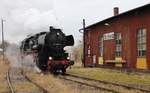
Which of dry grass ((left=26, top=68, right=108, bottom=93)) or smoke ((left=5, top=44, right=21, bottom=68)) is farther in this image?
smoke ((left=5, top=44, right=21, bottom=68))

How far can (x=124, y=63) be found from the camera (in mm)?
32312

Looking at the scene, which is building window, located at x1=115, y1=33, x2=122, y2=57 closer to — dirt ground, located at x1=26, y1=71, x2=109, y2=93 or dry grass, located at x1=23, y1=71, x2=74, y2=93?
dry grass, located at x1=23, y1=71, x2=74, y2=93

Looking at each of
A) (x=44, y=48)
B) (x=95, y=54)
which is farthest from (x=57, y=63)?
(x=95, y=54)

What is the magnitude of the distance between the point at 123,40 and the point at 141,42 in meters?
3.32

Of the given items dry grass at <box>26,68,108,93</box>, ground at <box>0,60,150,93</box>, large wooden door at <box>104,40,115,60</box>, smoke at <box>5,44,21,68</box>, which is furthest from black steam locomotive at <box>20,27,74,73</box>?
smoke at <box>5,44,21,68</box>

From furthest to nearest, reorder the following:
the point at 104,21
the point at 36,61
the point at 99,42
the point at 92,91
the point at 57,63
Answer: the point at 99,42
the point at 104,21
the point at 36,61
the point at 57,63
the point at 92,91

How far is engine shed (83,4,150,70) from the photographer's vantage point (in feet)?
94.9

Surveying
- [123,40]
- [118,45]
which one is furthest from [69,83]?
[118,45]

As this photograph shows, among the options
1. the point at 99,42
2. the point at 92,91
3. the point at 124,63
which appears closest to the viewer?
the point at 92,91

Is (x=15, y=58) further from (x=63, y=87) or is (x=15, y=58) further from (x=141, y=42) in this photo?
(x=63, y=87)

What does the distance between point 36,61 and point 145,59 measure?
28.1ft

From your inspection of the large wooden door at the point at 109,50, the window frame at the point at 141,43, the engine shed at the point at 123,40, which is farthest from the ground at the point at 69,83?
the large wooden door at the point at 109,50

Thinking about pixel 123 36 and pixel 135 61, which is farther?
pixel 123 36

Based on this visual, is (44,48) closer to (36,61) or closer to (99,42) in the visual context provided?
(36,61)
